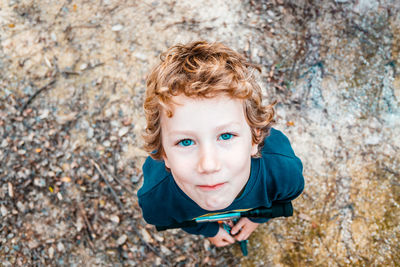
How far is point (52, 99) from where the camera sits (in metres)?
3.29

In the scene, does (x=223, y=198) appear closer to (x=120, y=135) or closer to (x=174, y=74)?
(x=174, y=74)

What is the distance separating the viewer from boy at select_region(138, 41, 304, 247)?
142 cm

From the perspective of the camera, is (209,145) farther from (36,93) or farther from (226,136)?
(36,93)

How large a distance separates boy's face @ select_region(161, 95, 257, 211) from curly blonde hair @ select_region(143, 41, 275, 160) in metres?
0.05

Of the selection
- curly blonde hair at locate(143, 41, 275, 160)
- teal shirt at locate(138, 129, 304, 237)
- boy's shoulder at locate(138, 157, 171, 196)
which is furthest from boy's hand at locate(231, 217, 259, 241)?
curly blonde hair at locate(143, 41, 275, 160)

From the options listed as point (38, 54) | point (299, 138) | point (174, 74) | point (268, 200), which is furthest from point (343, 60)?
point (38, 54)

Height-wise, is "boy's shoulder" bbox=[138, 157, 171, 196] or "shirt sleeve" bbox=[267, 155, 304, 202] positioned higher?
"shirt sleeve" bbox=[267, 155, 304, 202]

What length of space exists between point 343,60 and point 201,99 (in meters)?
2.35

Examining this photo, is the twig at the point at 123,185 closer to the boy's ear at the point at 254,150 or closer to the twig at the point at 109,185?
the twig at the point at 109,185

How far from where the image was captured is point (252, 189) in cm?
190

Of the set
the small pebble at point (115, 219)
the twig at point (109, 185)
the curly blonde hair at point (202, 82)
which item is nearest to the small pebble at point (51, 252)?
the small pebble at point (115, 219)

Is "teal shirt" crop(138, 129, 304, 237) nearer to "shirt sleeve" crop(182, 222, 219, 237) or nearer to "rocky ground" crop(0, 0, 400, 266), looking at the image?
"shirt sleeve" crop(182, 222, 219, 237)

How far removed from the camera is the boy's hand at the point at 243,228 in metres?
2.61

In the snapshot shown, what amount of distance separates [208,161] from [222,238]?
5.17 feet
